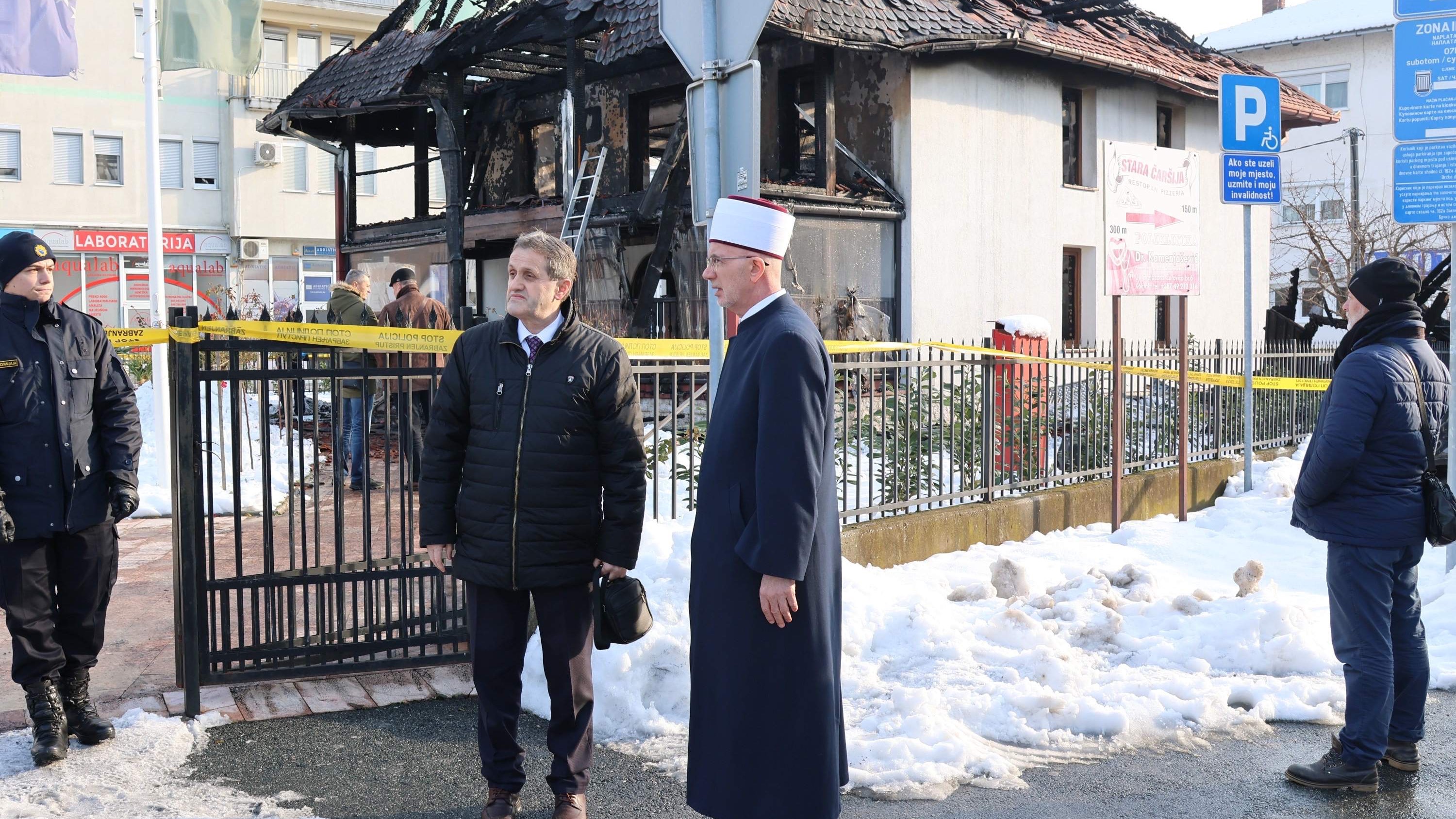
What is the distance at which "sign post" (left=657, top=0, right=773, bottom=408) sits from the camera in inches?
192

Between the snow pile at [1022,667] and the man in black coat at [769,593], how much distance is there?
3.63ft

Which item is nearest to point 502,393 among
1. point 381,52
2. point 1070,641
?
point 1070,641

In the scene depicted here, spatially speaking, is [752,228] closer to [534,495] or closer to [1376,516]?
[534,495]

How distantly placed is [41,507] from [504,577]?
1.86 metres

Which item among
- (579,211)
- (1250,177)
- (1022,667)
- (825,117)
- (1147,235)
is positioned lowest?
(1022,667)

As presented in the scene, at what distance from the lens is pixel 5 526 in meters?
4.52

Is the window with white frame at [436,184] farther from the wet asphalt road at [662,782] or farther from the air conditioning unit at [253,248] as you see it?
the wet asphalt road at [662,782]

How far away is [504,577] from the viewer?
4129mm

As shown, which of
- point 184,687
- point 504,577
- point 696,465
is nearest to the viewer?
point 504,577

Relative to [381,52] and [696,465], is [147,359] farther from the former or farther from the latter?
[696,465]

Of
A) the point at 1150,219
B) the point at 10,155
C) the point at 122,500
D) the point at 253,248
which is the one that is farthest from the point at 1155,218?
the point at 10,155

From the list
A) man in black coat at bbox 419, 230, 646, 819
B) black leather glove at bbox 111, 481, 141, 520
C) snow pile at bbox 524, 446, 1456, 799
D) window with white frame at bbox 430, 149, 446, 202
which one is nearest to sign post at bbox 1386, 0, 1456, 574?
snow pile at bbox 524, 446, 1456, 799

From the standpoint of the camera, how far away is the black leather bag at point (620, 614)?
4102 mm

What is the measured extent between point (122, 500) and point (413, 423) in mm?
1237
